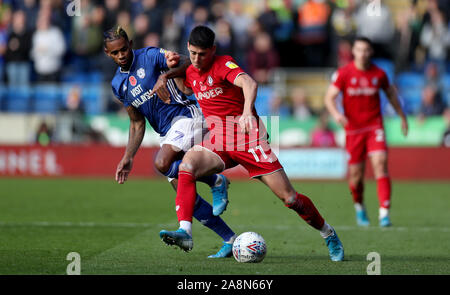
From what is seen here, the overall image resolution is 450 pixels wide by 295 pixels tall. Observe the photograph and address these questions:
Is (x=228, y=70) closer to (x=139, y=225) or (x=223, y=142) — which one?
(x=223, y=142)

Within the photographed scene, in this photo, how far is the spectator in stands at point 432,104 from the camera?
1888cm

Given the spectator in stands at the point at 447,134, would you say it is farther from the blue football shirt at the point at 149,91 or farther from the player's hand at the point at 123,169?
the player's hand at the point at 123,169

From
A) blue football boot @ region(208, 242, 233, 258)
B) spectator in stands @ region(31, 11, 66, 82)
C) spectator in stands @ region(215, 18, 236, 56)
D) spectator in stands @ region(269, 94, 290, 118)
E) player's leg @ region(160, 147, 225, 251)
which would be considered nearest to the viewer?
player's leg @ region(160, 147, 225, 251)

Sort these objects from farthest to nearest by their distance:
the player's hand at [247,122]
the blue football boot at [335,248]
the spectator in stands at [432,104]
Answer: the spectator in stands at [432,104], the blue football boot at [335,248], the player's hand at [247,122]

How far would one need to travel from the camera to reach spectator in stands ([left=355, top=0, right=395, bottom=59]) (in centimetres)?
A: 1966

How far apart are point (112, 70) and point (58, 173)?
3020mm

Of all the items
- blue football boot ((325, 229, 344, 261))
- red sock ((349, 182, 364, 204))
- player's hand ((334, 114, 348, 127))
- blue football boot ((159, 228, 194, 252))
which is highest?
player's hand ((334, 114, 348, 127))

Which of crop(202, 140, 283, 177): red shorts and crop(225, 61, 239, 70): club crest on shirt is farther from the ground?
crop(225, 61, 239, 70): club crest on shirt

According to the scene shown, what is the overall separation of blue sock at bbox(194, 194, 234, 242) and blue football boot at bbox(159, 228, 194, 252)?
109 cm

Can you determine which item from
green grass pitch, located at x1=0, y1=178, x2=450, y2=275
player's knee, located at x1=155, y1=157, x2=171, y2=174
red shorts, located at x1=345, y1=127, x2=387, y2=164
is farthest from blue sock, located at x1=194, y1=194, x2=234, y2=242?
red shorts, located at x1=345, y1=127, x2=387, y2=164

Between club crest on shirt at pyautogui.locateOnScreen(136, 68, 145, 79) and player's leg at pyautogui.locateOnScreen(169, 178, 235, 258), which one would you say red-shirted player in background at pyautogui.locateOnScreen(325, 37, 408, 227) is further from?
club crest on shirt at pyautogui.locateOnScreen(136, 68, 145, 79)

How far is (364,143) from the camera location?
11.2 metres

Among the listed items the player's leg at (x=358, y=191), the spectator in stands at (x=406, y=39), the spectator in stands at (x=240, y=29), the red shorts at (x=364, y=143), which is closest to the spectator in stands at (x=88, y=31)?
the spectator in stands at (x=240, y=29)

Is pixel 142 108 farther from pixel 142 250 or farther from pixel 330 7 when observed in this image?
pixel 330 7
